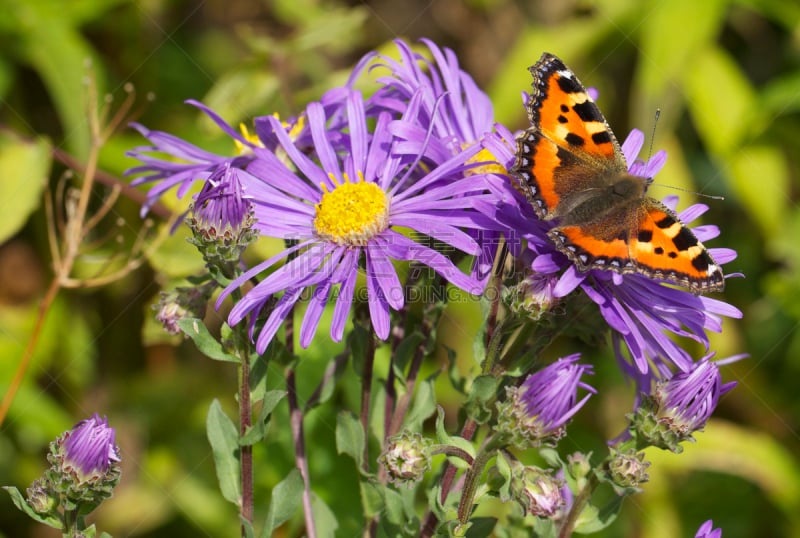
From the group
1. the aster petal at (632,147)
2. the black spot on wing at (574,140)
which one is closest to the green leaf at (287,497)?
the black spot on wing at (574,140)

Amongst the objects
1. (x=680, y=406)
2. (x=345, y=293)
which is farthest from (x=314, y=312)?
(x=680, y=406)

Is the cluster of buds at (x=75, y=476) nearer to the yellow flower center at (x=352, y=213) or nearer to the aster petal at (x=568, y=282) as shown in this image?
the yellow flower center at (x=352, y=213)

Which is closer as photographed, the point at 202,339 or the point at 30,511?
the point at 30,511

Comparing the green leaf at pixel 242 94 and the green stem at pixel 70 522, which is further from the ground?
the green leaf at pixel 242 94

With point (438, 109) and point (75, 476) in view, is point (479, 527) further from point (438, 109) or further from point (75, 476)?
point (438, 109)

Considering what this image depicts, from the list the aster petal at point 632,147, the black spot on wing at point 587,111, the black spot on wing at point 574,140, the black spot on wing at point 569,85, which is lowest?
the aster petal at point 632,147

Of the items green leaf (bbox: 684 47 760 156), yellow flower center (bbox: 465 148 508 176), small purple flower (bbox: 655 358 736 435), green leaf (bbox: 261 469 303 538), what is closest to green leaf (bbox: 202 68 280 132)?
yellow flower center (bbox: 465 148 508 176)

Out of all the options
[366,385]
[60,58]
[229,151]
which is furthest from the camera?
[60,58]
